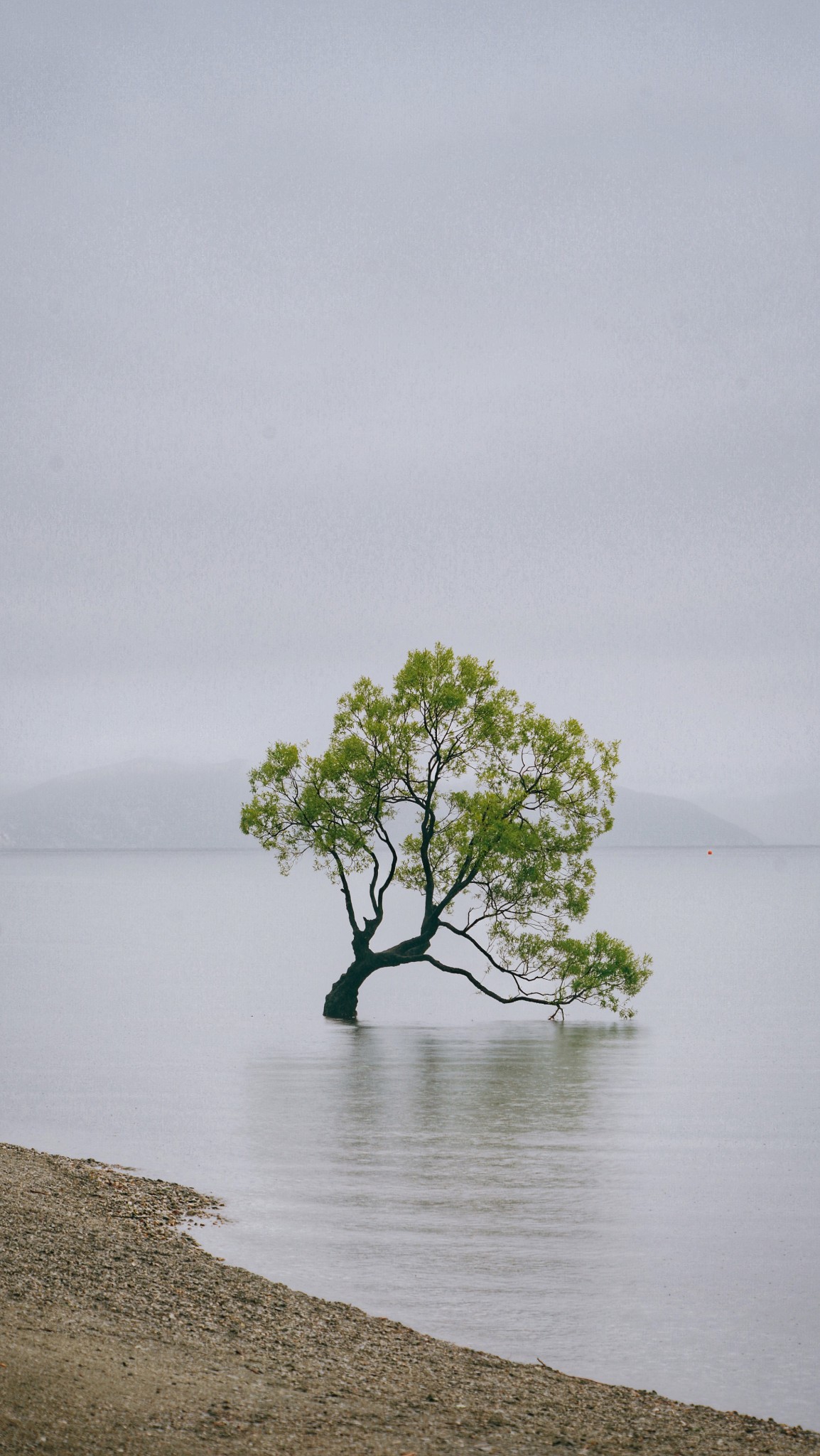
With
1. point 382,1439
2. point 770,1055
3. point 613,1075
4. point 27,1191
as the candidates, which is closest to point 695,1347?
point 382,1439

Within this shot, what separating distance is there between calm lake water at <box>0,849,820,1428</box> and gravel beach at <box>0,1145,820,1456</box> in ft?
4.35

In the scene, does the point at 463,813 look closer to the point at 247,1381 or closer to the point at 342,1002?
the point at 342,1002

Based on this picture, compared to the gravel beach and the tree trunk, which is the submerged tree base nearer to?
the tree trunk

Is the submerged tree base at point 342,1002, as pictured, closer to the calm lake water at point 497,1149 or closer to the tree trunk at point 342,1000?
the tree trunk at point 342,1000

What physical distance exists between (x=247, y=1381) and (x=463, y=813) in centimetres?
2896

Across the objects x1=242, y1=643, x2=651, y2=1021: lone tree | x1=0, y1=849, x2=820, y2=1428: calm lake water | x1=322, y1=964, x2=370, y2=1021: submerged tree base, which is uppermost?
x1=242, y1=643, x2=651, y2=1021: lone tree

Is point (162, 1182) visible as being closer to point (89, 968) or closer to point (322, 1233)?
point (322, 1233)

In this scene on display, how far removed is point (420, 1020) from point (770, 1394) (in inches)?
1369

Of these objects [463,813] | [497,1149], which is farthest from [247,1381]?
[463,813]

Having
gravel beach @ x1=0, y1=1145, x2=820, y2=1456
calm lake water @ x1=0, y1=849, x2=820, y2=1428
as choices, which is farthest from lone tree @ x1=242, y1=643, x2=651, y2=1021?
gravel beach @ x1=0, y1=1145, x2=820, y2=1456

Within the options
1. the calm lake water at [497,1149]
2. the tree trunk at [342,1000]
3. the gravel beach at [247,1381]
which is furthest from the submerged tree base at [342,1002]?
the gravel beach at [247,1381]

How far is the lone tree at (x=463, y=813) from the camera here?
37.9 m

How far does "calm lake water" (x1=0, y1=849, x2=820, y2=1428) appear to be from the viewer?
13.8 meters

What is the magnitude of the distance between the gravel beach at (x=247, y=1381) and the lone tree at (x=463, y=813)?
80.2 feet
